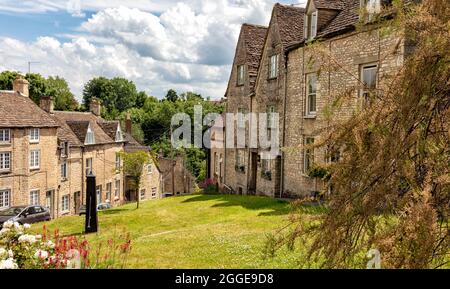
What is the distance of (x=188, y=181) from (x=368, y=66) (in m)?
41.1

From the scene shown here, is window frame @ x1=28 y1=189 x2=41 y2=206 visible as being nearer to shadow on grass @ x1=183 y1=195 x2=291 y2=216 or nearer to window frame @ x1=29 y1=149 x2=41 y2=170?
window frame @ x1=29 y1=149 x2=41 y2=170

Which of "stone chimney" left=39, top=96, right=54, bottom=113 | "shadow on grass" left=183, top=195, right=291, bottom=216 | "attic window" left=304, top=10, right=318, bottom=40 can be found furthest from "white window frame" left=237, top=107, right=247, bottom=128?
"stone chimney" left=39, top=96, right=54, bottom=113

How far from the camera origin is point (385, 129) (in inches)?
159

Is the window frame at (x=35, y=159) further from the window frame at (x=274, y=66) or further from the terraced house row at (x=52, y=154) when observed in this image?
the window frame at (x=274, y=66)

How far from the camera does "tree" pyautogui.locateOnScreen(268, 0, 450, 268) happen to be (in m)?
3.68

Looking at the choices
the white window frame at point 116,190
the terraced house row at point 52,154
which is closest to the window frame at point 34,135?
the terraced house row at point 52,154

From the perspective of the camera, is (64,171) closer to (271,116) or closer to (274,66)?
(271,116)

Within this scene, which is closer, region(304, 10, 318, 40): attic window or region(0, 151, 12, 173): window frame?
region(304, 10, 318, 40): attic window

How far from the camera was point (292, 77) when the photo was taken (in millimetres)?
21219

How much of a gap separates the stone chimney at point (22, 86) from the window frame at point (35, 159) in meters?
5.20

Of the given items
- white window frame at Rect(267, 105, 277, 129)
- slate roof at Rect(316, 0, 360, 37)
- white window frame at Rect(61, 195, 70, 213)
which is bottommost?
white window frame at Rect(61, 195, 70, 213)

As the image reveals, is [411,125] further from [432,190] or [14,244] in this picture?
[14,244]
